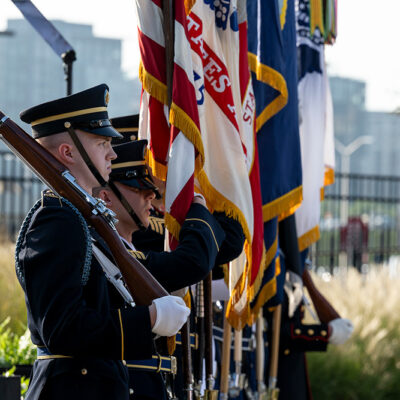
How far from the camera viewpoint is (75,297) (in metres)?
2.57

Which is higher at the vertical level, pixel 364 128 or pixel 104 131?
pixel 104 131

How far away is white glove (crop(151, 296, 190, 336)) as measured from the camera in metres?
2.71

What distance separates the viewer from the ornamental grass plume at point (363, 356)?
718 cm

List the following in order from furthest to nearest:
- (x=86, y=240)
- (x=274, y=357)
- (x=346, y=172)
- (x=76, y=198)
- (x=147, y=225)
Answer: (x=346, y=172)
(x=274, y=357)
(x=147, y=225)
(x=76, y=198)
(x=86, y=240)

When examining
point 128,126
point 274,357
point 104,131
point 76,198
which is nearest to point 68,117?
point 104,131

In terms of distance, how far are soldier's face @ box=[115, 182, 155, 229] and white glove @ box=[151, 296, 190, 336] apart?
0.81 metres

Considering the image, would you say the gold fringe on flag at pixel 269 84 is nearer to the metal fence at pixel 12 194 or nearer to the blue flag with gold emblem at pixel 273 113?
the blue flag with gold emblem at pixel 273 113

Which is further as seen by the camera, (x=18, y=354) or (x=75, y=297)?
(x=18, y=354)

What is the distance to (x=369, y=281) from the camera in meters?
9.68

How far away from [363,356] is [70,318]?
5.40 metres

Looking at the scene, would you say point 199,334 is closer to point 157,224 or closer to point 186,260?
point 157,224

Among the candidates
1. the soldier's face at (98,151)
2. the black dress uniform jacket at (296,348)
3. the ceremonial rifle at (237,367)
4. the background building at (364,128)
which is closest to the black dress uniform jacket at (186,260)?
the soldier's face at (98,151)

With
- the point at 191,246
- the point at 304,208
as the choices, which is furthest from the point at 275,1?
the point at 191,246

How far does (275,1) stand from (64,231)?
9.41 ft
